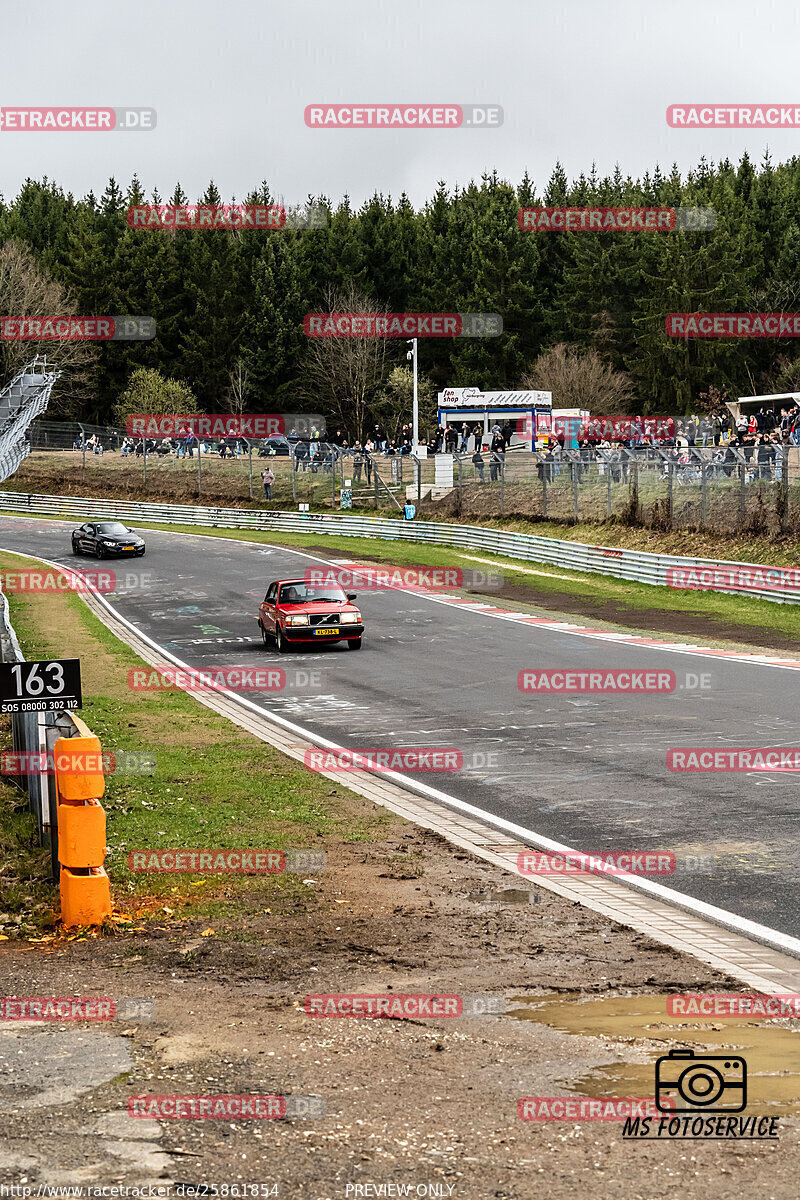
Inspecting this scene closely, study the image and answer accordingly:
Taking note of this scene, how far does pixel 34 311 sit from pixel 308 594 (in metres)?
64.6

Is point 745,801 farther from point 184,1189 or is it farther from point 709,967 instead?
point 184,1189

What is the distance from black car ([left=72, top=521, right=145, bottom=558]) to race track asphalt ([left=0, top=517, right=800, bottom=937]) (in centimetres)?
1191

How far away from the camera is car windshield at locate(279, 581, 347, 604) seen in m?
26.7

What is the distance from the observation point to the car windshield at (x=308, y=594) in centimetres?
2667

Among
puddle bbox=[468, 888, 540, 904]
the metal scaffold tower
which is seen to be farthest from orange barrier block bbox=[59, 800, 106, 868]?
the metal scaffold tower

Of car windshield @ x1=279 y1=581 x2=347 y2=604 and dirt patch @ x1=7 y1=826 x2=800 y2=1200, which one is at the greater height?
car windshield @ x1=279 y1=581 x2=347 y2=604

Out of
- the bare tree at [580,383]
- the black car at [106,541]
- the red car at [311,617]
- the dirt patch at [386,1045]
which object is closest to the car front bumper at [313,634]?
the red car at [311,617]

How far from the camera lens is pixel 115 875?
9625mm

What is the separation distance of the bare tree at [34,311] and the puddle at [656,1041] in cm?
7987

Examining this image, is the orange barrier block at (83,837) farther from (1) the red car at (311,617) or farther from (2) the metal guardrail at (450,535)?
(2) the metal guardrail at (450,535)

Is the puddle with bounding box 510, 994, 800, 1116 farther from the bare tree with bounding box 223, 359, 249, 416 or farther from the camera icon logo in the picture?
the bare tree with bounding box 223, 359, 249, 416

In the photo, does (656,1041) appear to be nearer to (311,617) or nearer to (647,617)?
(311,617)

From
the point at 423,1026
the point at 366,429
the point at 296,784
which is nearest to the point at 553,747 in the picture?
the point at 296,784

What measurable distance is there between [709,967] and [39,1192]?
4.12 meters
